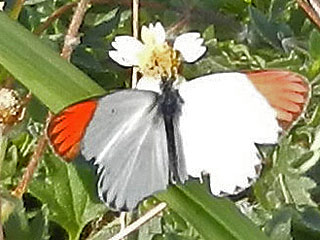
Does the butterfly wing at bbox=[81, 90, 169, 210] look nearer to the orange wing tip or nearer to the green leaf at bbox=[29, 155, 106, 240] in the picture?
the orange wing tip

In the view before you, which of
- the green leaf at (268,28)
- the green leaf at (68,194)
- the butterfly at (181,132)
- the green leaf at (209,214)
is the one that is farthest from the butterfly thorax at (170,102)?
the green leaf at (268,28)

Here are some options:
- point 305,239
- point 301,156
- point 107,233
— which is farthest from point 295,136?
point 107,233

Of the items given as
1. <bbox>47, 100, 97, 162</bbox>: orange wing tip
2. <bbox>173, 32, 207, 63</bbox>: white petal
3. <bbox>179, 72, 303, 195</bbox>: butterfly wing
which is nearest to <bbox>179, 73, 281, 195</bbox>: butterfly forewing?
<bbox>179, 72, 303, 195</bbox>: butterfly wing

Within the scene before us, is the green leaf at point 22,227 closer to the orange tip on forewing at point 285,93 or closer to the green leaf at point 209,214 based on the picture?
the green leaf at point 209,214

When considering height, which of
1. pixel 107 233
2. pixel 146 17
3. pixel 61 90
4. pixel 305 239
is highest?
pixel 61 90

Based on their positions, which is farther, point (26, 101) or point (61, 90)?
point (26, 101)

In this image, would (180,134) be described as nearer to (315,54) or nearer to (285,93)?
(285,93)

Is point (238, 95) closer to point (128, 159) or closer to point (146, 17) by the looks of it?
point (128, 159)
